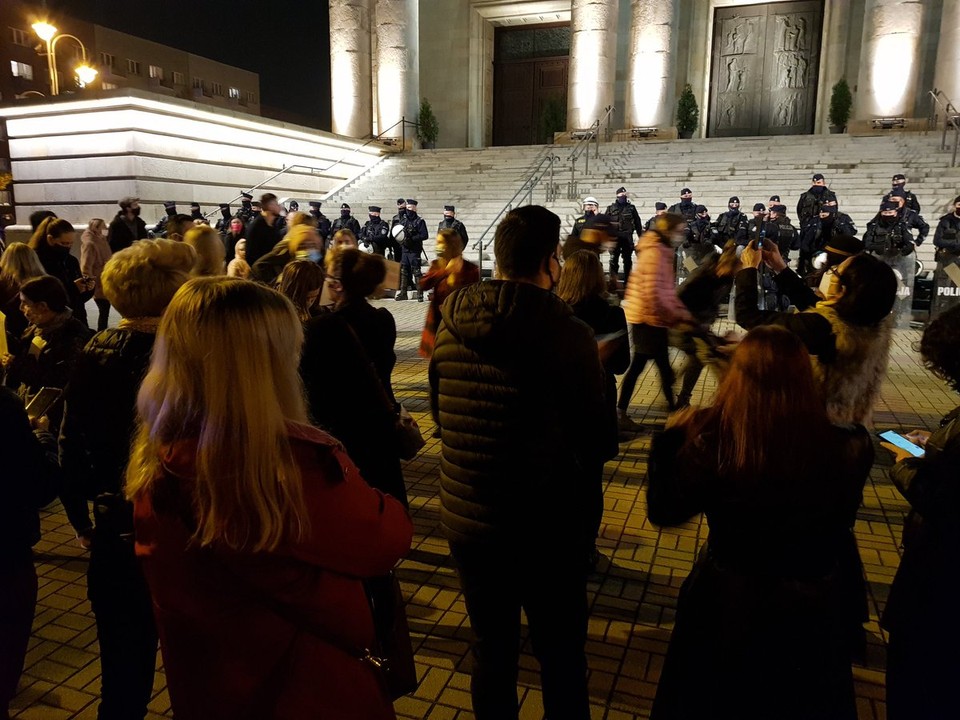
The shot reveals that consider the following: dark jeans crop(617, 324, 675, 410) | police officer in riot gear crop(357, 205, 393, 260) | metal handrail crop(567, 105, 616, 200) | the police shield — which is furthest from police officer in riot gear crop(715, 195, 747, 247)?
dark jeans crop(617, 324, 675, 410)

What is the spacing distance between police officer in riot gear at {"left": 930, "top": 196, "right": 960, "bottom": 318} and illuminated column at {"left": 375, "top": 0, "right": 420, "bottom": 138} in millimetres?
18182

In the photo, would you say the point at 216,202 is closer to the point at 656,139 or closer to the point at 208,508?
the point at 656,139

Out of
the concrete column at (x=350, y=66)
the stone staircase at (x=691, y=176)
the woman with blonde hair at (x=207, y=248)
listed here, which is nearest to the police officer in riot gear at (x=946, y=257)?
the stone staircase at (x=691, y=176)

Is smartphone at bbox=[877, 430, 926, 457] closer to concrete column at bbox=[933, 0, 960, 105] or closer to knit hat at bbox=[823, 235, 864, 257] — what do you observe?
knit hat at bbox=[823, 235, 864, 257]

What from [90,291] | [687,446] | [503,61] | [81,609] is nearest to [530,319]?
[687,446]

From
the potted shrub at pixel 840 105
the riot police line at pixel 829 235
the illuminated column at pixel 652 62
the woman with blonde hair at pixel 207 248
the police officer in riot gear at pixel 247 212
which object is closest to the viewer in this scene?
the woman with blonde hair at pixel 207 248

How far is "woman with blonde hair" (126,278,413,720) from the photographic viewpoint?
131cm

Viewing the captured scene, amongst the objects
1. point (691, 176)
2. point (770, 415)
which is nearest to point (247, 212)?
point (691, 176)

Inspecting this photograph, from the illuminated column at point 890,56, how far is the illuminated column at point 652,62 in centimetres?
530

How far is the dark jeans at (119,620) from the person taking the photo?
2.38 m

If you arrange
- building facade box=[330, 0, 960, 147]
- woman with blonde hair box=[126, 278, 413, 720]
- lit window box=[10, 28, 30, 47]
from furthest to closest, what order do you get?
lit window box=[10, 28, 30, 47], building facade box=[330, 0, 960, 147], woman with blonde hair box=[126, 278, 413, 720]

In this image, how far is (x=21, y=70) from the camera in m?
55.4

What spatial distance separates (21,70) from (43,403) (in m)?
65.6

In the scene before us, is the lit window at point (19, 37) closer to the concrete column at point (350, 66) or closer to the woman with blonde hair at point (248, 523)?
the concrete column at point (350, 66)
